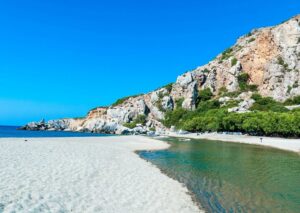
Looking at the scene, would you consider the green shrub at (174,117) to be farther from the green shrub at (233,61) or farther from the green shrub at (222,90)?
→ the green shrub at (233,61)

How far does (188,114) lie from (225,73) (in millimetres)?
41700

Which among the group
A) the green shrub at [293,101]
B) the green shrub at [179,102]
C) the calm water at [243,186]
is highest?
the green shrub at [179,102]

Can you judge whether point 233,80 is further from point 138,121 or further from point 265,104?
point 138,121

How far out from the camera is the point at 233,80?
585ft

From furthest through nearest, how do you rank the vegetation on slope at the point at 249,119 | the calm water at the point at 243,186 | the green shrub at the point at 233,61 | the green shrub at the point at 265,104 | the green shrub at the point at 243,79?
the green shrub at the point at 233,61 → the green shrub at the point at 243,79 → the green shrub at the point at 265,104 → the vegetation on slope at the point at 249,119 → the calm water at the point at 243,186

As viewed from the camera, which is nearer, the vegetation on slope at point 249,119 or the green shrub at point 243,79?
the vegetation on slope at point 249,119

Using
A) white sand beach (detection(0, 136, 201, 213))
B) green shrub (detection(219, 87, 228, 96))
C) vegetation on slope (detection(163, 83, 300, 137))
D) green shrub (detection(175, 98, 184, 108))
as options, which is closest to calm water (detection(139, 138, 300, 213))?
white sand beach (detection(0, 136, 201, 213))

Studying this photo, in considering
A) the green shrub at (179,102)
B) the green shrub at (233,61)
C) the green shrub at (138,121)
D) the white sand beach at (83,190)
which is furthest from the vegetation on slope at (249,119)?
the white sand beach at (83,190)

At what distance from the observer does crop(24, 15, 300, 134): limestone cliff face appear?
504 ft

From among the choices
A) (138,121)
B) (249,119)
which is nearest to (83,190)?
(249,119)

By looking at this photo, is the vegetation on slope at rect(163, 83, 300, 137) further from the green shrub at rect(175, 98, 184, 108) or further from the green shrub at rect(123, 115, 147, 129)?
the green shrub at rect(123, 115, 147, 129)

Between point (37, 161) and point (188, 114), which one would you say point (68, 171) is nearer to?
point (37, 161)

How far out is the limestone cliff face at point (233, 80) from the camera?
153625mm

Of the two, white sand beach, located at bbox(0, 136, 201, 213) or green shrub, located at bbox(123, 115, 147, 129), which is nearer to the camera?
white sand beach, located at bbox(0, 136, 201, 213)
